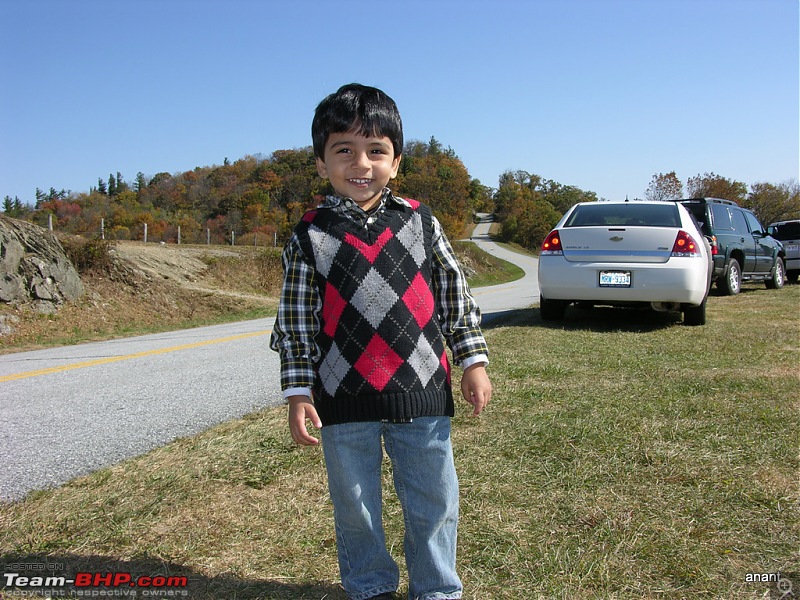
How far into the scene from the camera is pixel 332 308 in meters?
1.90

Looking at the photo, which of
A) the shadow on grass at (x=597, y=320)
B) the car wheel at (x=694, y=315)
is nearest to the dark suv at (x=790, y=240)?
the shadow on grass at (x=597, y=320)

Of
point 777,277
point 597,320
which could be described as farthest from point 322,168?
point 777,277

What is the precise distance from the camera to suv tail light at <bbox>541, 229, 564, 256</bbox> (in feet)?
24.2

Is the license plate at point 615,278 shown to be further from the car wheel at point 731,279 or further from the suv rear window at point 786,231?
the suv rear window at point 786,231

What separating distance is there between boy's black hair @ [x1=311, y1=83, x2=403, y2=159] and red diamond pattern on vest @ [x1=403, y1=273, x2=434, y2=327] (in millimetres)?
472

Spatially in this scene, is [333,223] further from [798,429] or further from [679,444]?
[798,429]

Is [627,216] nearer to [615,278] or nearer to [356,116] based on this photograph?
[615,278]

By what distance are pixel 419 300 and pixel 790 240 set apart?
711 inches

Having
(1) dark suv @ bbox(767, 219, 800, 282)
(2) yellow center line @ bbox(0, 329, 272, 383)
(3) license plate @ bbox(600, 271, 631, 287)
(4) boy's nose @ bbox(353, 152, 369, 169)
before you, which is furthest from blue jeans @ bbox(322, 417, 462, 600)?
(1) dark suv @ bbox(767, 219, 800, 282)

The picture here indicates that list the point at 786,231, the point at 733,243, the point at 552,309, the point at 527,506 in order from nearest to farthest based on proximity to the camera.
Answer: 1. the point at 527,506
2. the point at 552,309
3. the point at 733,243
4. the point at 786,231

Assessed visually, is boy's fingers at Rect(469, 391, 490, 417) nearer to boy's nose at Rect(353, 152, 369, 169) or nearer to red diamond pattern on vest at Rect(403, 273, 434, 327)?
red diamond pattern on vest at Rect(403, 273, 434, 327)

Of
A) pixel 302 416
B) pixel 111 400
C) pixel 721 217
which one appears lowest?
pixel 111 400

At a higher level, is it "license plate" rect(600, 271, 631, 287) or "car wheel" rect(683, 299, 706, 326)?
"license plate" rect(600, 271, 631, 287)

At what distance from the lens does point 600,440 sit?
331cm
